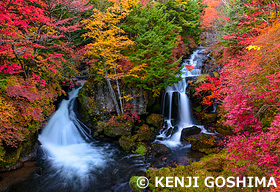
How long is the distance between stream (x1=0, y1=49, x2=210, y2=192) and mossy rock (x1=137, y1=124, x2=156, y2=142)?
536 mm

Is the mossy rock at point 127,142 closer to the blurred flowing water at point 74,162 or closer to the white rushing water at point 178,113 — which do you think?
the blurred flowing water at point 74,162

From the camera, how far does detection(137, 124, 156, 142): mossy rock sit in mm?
11172

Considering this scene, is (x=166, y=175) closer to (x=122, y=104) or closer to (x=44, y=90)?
(x=122, y=104)

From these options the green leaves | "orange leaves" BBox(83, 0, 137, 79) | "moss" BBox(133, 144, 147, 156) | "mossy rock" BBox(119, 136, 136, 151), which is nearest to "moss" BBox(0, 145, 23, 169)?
"mossy rock" BBox(119, 136, 136, 151)

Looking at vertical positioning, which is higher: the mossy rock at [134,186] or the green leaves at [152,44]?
the green leaves at [152,44]

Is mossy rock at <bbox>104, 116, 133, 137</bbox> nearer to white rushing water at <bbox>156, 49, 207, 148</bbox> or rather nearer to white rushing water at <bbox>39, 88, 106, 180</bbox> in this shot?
white rushing water at <bbox>39, 88, 106, 180</bbox>

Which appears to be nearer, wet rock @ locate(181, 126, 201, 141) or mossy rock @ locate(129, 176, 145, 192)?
mossy rock @ locate(129, 176, 145, 192)

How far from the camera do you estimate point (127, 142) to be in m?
10.6

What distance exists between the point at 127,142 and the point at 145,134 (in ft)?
5.02

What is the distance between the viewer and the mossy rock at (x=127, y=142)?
1045 cm

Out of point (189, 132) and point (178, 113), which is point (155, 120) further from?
point (189, 132)

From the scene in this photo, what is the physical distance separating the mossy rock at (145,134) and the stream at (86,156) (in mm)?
536

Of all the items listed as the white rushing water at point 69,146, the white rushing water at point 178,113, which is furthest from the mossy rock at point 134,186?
the white rushing water at point 178,113

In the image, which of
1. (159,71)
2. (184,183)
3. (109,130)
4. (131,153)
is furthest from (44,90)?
(184,183)
